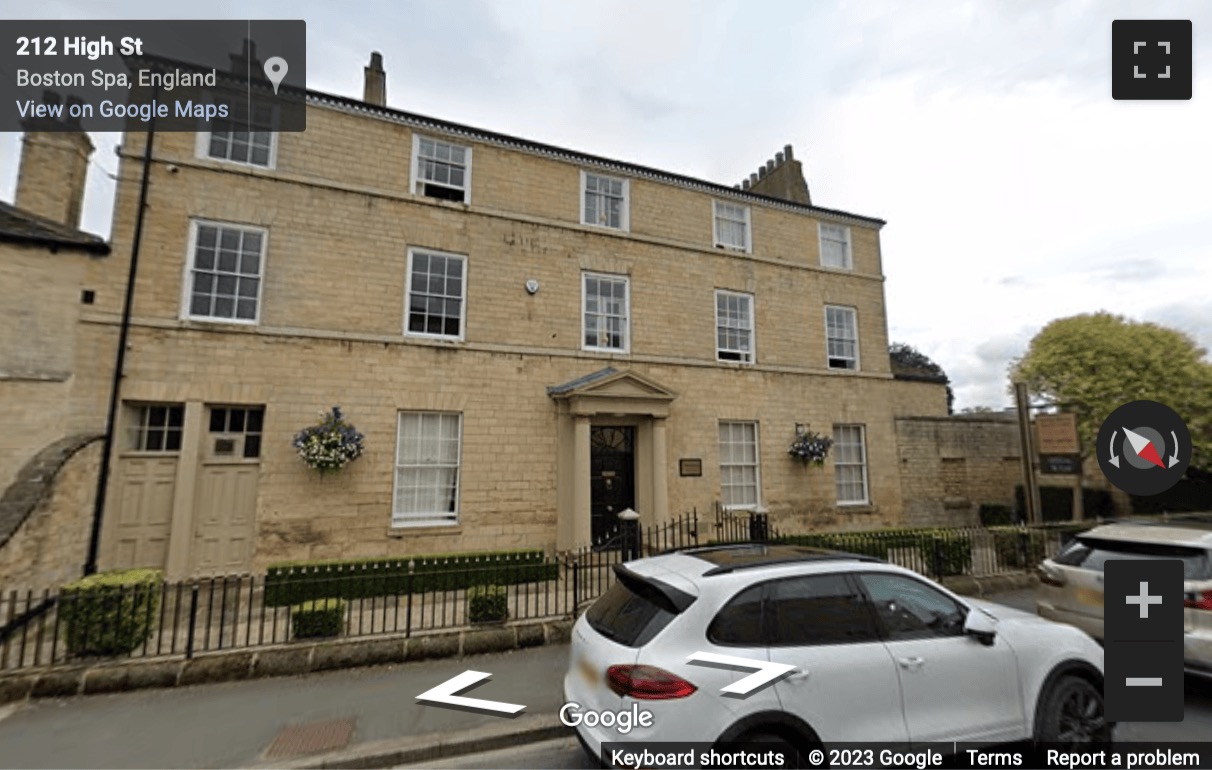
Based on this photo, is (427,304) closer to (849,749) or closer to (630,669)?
(630,669)

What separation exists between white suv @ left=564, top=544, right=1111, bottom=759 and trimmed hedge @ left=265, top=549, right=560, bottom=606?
4587 millimetres

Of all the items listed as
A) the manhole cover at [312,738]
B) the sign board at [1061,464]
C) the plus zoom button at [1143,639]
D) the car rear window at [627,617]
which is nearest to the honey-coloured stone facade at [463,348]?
the sign board at [1061,464]

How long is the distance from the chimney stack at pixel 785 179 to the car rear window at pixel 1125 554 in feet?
41.3

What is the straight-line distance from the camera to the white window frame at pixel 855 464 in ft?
48.3

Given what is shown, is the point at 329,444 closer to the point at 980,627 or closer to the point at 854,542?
the point at 980,627

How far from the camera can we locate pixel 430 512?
35.4 feet

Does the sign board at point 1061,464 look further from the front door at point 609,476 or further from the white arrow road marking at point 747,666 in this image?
the white arrow road marking at point 747,666

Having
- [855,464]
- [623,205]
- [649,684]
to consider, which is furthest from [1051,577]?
[623,205]

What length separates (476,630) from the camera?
6.68 meters

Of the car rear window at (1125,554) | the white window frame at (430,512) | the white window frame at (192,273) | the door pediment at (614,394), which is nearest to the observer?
the car rear window at (1125,554)

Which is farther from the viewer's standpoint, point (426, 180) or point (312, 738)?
point (426, 180)

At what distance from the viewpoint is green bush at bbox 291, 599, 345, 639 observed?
6.43 metres

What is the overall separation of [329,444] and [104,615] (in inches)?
162

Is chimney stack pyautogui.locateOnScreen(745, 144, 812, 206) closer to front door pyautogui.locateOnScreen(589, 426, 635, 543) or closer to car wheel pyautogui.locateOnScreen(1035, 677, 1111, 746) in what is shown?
front door pyautogui.locateOnScreen(589, 426, 635, 543)
